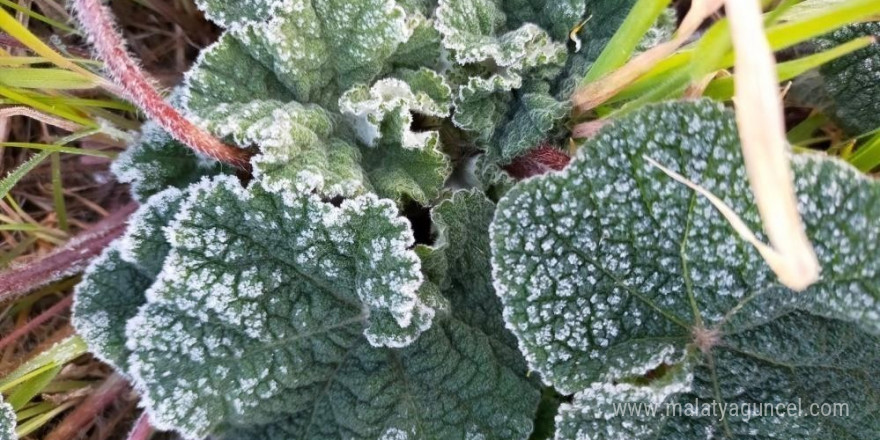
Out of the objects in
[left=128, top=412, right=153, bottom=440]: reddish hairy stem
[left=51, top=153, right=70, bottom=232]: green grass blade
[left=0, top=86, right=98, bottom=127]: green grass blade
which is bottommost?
[left=128, top=412, right=153, bottom=440]: reddish hairy stem

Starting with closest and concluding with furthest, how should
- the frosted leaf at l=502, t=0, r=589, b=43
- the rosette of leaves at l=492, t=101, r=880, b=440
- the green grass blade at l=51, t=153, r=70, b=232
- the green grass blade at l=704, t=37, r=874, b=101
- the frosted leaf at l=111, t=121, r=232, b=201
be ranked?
the green grass blade at l=704, t=37, r=874, b=101, the rosette of leaves at l=492, t=101, r=880, b=440, the frosted leaf at l=502, t=0, r=589, b=43, the frosted leaf at l=111, t=121, r=232, b=201, the green grass blade at l=51, t=153, r=70, b=232

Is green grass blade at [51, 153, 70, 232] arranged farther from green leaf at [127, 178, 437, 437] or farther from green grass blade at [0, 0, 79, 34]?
green leaf at [127, 178, 437, 437]

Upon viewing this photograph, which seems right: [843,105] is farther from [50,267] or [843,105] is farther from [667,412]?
[50,267]

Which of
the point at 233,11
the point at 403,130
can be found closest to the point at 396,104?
the point at 403,130

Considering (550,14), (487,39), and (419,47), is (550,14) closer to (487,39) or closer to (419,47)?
(487,39)

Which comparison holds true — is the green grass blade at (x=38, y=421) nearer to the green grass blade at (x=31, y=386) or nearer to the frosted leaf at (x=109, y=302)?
the green grass blade at (x=31, y=386)

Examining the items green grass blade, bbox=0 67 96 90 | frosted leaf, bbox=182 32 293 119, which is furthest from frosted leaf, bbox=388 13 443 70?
green grass blade, bbox=0 67 96 90
